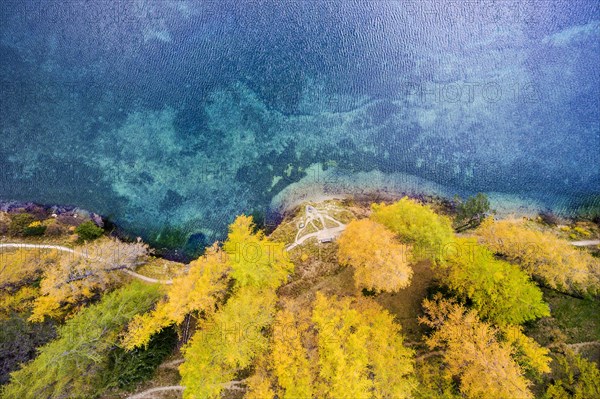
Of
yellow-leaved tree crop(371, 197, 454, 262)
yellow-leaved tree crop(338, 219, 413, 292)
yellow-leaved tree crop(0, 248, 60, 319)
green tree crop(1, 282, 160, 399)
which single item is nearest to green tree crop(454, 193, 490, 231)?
yellow-leaved tree crop(371, 197, 454, 262)

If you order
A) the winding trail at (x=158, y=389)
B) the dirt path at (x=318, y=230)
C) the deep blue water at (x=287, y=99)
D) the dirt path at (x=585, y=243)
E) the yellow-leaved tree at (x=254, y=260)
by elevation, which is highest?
the deep blue water at (x=287, y=99)

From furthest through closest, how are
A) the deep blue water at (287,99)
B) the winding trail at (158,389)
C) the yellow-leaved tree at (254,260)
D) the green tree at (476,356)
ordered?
the deep blue water at (287,99)
the winding trail at (158,389)
the yellow-leaved tree at (254,260)
the green tree at (476,356)

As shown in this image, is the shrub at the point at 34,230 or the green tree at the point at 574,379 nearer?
the green tree at the point at 574,379

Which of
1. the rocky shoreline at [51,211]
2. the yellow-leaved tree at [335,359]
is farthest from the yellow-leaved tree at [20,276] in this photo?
the yellow-leaved tree at [335,359]

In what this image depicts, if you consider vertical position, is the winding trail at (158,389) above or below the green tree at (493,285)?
below

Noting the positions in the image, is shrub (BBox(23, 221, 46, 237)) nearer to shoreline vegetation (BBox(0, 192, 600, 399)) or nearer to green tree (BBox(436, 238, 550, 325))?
shoreline vegetation (BBox(0, 192, 600, 399))

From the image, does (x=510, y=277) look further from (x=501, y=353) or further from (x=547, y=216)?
(x=547, y=216)

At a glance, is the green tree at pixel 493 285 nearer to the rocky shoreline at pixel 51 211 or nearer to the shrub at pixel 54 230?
the rocky shoreline at pixel 51 211

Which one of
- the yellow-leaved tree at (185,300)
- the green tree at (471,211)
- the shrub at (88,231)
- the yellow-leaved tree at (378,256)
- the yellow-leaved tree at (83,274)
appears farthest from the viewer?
the shrub at (88,231)
